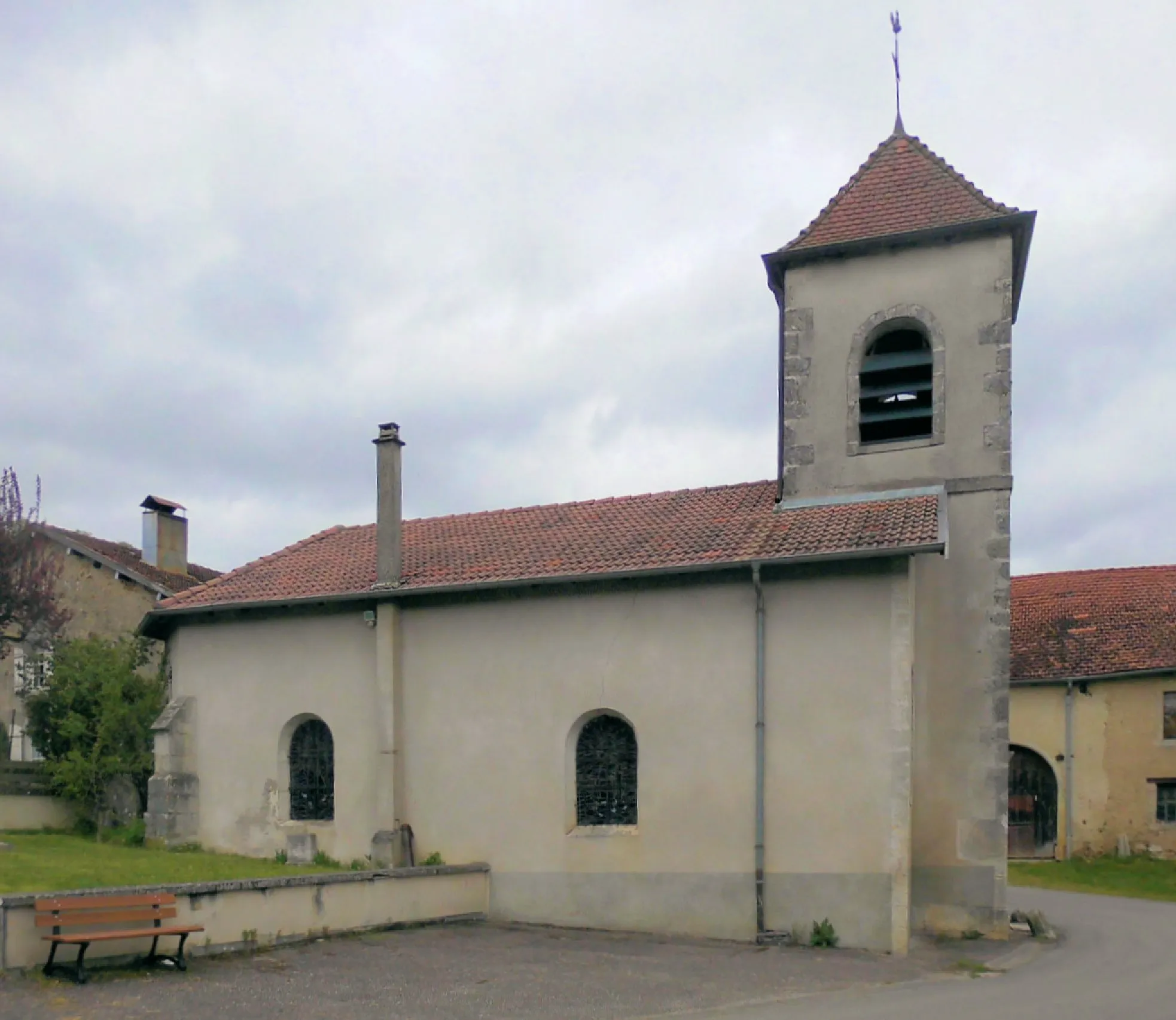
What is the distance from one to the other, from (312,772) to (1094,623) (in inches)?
747

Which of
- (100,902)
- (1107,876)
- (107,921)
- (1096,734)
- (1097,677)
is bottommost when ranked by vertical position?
(1107,876)

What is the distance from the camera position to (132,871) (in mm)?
14914

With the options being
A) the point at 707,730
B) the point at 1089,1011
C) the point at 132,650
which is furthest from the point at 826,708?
the point at 132,650

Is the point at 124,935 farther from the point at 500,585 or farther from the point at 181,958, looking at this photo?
the point at 500,585

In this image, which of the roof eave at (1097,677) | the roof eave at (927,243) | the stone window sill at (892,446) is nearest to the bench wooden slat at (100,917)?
the stone window sill at (892,446)

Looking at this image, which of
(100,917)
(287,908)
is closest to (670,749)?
(287,908)

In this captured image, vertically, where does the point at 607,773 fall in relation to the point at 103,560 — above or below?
below

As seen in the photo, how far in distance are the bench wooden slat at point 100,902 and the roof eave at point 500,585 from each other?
621cm

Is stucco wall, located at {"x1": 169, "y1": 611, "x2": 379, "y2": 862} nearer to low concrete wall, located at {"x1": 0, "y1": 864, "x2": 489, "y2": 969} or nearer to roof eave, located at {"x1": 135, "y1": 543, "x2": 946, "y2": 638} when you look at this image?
roof eave, located at {"x1": 135, "y1": 543, "x2": 946, "y2": 638}

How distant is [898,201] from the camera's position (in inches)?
692

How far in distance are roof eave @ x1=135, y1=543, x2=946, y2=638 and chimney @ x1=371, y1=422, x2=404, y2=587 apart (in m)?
0.35

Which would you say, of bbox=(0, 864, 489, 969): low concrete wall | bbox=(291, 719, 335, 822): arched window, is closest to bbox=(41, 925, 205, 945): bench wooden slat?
bbox=(0, 864, 489, 969): low concrete wall

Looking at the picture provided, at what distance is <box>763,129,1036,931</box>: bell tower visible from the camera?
15.5 m

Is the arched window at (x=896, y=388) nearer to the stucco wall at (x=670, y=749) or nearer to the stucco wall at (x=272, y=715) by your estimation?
the stucco wall at (x=670, y=749)
